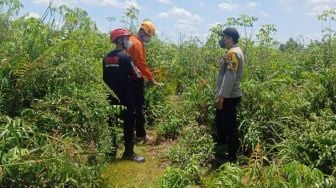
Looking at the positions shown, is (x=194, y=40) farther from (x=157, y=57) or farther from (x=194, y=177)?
(x=194, y=177)

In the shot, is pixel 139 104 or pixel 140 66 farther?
pixel 139 104

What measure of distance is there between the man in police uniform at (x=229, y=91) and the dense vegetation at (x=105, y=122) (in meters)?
0.21

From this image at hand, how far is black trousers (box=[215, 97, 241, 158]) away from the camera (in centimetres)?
613

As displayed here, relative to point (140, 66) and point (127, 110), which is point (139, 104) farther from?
point (127, 110)

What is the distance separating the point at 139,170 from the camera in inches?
237

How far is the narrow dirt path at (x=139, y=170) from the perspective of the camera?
218 inches

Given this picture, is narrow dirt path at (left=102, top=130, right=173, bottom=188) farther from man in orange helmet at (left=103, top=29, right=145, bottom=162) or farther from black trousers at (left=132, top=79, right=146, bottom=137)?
black trousers at (left=132, top=79, right=146, bottom=137)

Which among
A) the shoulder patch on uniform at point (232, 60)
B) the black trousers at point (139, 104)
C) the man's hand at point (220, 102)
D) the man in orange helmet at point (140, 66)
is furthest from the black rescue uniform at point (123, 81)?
the shoulder patch on uniform at point (232, 60)

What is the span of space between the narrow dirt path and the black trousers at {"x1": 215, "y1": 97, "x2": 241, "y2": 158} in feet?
2.94

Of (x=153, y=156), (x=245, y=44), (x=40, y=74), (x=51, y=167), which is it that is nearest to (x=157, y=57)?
(x=245, y=44)

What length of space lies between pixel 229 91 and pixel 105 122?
1.67 m

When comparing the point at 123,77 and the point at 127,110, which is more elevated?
the point at 123,77

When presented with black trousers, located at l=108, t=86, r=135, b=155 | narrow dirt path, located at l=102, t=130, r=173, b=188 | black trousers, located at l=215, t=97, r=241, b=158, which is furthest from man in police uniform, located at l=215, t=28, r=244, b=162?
black trousers, located at l=108, t=86, r=135, b=155

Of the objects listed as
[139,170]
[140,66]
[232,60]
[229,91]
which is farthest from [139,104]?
[232,60]
